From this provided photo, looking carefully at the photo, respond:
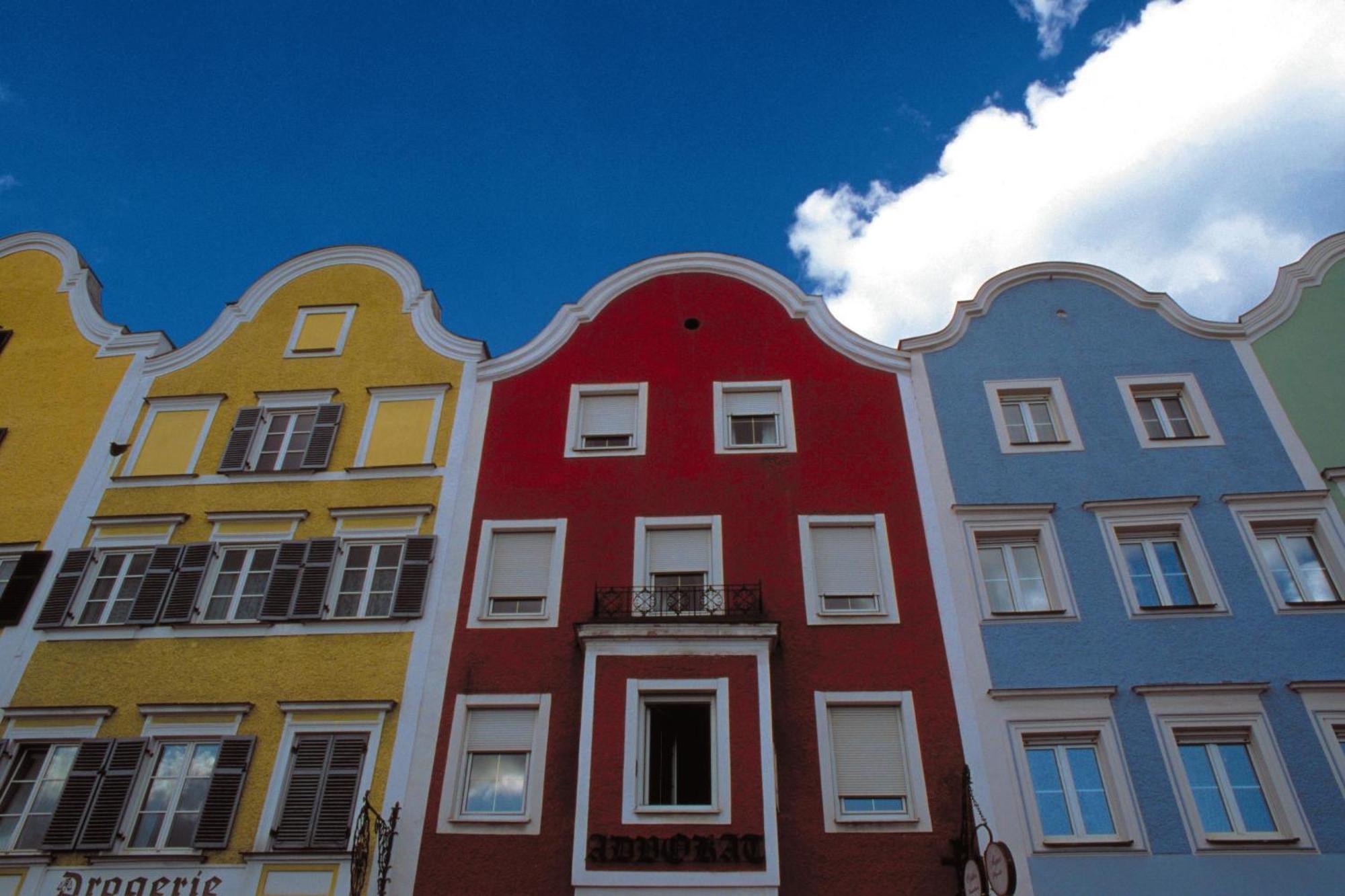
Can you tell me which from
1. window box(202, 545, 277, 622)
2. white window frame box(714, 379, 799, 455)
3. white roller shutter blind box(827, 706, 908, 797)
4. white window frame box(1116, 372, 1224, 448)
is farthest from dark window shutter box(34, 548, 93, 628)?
white window frame box(1116, 372, 1224, 448)

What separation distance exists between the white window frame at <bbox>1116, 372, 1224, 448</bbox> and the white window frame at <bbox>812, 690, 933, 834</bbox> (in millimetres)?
7824

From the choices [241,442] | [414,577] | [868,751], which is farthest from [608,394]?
[868,751]

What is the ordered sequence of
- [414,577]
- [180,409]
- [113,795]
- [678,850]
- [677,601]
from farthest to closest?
[180,409] → [414,577] → [677,601] → [113,795] → [678,850]

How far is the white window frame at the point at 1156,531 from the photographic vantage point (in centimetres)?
1706

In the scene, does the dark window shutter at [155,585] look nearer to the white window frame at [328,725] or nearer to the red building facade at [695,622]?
the white window frame at [328,725]

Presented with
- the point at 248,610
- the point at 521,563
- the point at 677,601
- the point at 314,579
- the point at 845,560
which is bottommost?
the point at 677,601

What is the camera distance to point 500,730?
16328 millimetres

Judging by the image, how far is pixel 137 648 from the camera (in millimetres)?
17547

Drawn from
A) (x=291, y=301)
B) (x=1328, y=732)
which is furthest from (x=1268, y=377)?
(x=291, y=301)

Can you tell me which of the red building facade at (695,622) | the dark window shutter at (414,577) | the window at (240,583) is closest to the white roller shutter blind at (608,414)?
the red building facade at (695,622)

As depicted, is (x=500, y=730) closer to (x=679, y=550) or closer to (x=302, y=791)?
(x=302, y=791)

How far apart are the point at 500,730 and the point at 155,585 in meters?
7.64

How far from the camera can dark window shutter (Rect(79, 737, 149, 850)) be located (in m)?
15.4

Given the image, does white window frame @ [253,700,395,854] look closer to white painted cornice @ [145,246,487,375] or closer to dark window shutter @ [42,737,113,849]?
dark window shutter @ [42,737,113,849]
